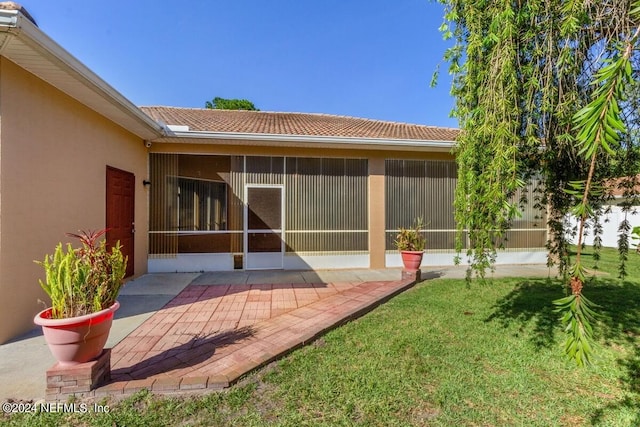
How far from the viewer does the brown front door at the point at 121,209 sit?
6.62 metres

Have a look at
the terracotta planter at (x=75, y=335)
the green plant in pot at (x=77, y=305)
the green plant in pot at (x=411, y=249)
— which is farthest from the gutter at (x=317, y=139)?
the terracotta planter at (x=75, y=335)

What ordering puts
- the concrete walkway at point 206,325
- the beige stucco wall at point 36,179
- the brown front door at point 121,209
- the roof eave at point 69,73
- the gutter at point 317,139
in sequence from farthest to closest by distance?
1. the gutter at point 317,139
2. the brown front door at point 121,209
3. the beige stucco wall at point 36,179
4. the roof eave at point 69,73
5. the concrete walkway at point 206,325

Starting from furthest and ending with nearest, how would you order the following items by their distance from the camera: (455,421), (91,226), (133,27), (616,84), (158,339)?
(133,27), (91,226), (158,339), (455,421), (616,84)

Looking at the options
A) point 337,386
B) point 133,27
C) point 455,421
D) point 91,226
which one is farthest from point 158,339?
point 133,27

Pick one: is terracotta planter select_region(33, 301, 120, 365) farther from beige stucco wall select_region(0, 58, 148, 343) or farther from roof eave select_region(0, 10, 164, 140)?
roof eave select_region(0, 10, 164, 140)

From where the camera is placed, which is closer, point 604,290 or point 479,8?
point 479,8

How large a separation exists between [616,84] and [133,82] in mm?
13306

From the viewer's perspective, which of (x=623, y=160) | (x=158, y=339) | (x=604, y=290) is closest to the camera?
(x=623, y=160)

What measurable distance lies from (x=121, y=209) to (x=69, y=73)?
139 inches

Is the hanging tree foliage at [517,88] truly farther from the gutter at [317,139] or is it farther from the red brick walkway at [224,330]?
the gutter at [317,139]

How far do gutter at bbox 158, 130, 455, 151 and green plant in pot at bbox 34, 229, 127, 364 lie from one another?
17.5 feet

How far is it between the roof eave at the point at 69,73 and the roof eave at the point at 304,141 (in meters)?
1.02

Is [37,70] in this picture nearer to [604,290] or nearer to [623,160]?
[623,160]

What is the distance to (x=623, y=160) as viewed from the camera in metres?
3.51
